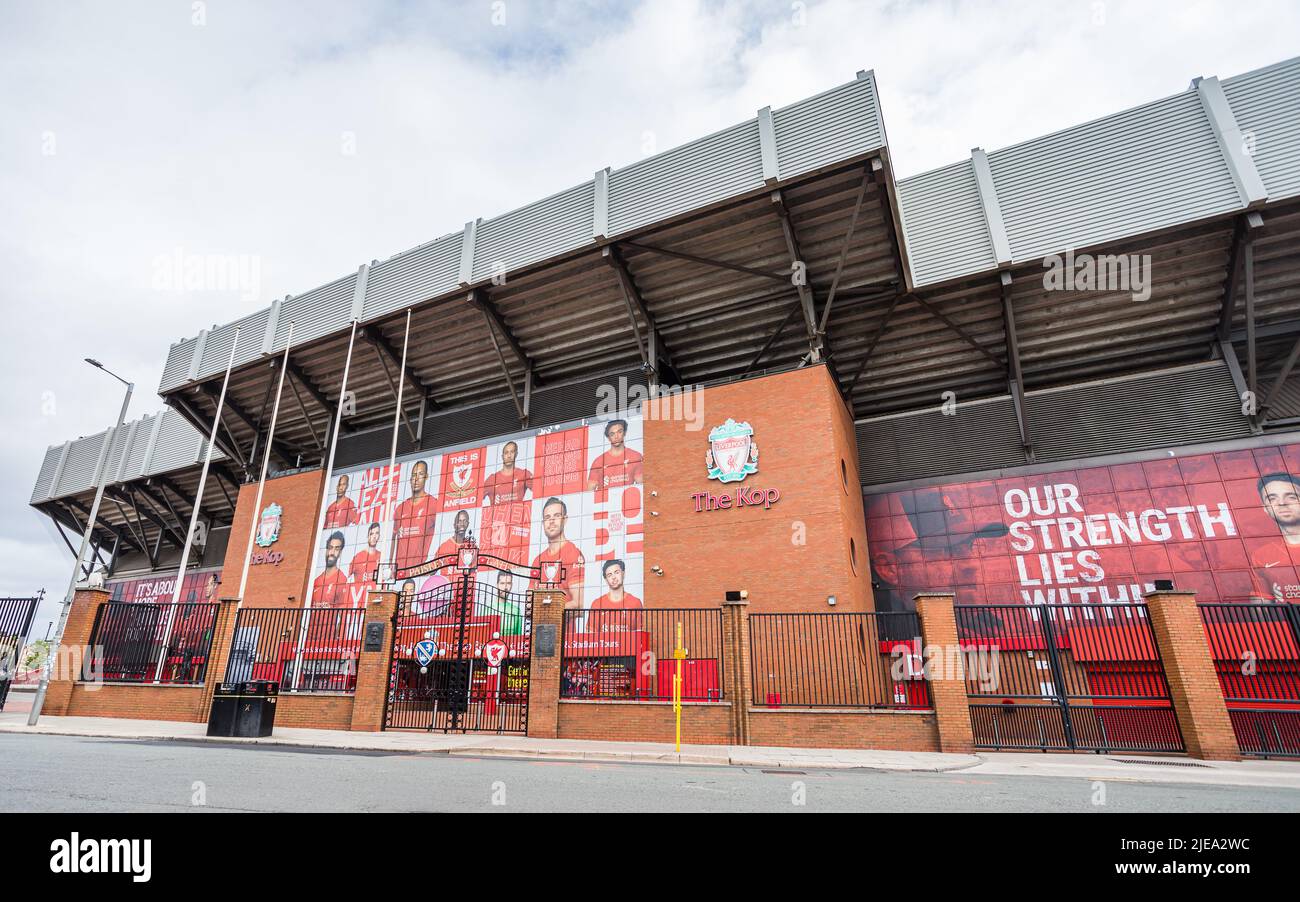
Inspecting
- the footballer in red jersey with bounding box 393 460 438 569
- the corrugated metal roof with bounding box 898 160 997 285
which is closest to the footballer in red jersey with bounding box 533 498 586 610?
the footballer in red jersey with bounding box 393 460 438 569

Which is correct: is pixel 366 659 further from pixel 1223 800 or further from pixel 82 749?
pixel 1223 800

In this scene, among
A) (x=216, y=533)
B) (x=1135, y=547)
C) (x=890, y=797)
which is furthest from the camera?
(x=216, y=533)

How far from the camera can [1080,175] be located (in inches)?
866

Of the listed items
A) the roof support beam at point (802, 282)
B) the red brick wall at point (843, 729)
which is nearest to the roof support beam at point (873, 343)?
the roof support beam at point (802, 282)

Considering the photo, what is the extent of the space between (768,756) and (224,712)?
1154cm

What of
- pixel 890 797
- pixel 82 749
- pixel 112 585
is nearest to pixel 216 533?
pixel 112 585

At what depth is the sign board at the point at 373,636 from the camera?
16625mm

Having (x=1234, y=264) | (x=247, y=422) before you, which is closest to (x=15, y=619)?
(x=247, y=422)

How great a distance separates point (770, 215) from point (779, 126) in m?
2.92

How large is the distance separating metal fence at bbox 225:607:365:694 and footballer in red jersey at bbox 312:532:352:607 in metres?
12.5

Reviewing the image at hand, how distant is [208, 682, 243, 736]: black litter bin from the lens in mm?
13523

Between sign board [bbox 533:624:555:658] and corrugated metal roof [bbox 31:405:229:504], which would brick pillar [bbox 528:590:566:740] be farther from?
corrugated metal roof [bbox 31:405:229:504]

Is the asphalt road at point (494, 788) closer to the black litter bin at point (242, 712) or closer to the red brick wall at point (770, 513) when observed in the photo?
the black litter bin at point (242, 712)

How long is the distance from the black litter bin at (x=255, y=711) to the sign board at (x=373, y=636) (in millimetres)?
2794
